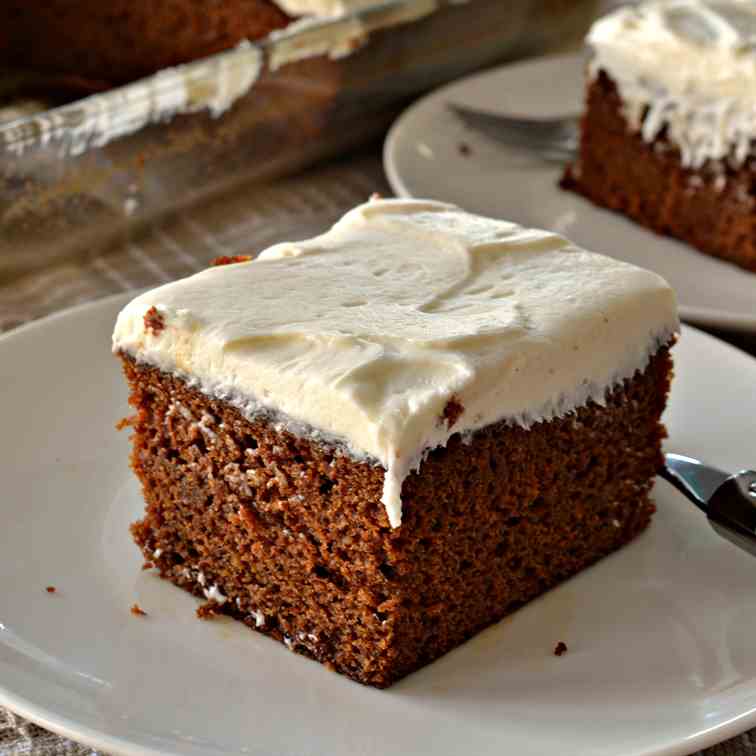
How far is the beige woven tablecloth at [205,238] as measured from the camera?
2539 mm

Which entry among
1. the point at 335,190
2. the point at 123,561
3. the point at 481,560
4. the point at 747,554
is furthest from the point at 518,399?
the point at 335,190

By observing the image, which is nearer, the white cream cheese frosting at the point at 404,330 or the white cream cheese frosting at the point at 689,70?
the white cream cheese frosting at the point at 404,330

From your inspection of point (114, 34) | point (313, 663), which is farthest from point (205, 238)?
point (313, 663)

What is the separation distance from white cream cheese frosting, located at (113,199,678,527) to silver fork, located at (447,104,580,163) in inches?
52.0

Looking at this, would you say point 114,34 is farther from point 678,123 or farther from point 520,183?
point 678,123

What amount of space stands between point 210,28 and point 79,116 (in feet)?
3.63

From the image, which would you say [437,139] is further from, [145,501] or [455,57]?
[145,501]

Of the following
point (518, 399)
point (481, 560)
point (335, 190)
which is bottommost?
point (335, 190)

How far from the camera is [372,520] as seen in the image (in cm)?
146

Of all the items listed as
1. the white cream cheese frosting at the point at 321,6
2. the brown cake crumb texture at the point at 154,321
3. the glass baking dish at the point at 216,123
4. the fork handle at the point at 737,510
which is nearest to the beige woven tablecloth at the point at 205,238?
the glass baking dish at the point at 216,123

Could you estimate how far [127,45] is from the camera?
360 centimetres

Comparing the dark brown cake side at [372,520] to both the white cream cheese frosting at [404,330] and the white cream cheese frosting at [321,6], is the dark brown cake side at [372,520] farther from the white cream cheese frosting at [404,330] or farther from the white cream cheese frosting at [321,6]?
the white cream cheese frosting at [321,6]

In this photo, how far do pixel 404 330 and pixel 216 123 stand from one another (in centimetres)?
130

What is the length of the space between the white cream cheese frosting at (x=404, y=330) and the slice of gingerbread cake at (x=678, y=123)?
1025 mm
